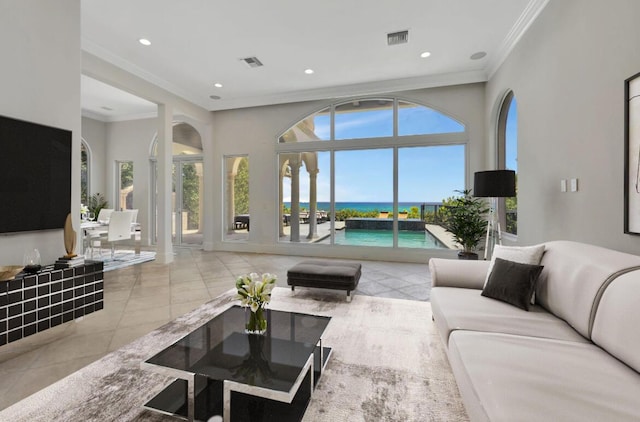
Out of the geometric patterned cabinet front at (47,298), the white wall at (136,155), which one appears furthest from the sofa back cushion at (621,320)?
the white wall at (136,155)

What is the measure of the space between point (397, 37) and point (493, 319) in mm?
3746

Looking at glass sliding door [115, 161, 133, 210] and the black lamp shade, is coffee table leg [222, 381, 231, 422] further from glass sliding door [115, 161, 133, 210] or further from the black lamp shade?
glass sliding door [115, 161, 133, 210]

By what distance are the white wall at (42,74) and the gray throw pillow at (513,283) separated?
396cm

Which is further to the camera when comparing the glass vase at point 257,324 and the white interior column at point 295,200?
the white interior column at point 295,200

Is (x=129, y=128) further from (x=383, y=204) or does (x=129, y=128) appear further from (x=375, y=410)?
(x=375, y=410)

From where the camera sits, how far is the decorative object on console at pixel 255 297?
182 cm

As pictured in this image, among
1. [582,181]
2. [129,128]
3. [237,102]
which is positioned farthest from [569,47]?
[129,128]

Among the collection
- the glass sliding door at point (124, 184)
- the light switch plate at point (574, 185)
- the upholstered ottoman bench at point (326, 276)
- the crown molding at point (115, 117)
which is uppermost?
the crown molding at point (115, 117)

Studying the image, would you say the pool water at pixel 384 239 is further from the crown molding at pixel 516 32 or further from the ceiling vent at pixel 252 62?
the ceiling vent at pixel 252 62

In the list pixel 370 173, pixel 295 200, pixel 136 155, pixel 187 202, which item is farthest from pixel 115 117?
pixel 370 173

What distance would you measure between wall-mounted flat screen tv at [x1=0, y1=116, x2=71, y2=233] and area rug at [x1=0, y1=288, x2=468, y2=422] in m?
1.46

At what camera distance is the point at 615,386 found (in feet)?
3.83

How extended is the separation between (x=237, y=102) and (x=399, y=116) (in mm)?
3553

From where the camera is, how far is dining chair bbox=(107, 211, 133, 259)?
17.6ft
